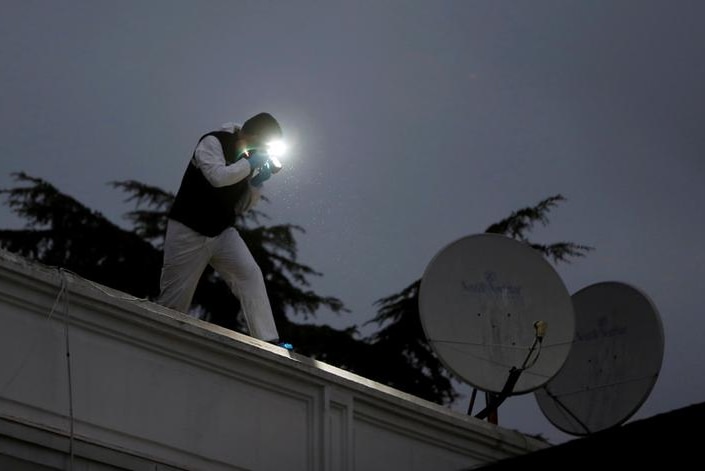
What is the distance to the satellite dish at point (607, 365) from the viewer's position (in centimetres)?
1237

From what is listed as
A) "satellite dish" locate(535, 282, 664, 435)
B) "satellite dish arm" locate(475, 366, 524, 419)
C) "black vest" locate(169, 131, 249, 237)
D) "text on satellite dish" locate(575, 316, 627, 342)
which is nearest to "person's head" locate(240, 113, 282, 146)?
"black vest" locate(169, 131, 249, 237)

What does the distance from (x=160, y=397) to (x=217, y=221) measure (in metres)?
2.12

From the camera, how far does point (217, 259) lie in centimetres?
1003

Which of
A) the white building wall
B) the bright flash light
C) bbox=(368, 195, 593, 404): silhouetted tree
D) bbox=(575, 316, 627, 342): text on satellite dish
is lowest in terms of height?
the white building wall

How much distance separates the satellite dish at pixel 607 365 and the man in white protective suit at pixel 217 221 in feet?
11.8

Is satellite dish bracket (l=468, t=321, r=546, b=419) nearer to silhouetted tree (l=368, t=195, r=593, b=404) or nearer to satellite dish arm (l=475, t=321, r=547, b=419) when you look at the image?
satellite dish arm (l=475, t=321, r=547, b=419)

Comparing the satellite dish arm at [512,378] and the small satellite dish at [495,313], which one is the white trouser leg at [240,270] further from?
the satellite dish arm at [512,378]

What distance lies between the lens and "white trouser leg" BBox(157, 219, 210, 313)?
32.3ft

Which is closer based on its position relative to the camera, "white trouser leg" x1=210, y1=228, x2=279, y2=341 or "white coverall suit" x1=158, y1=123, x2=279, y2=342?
"white coverall suit" x1=158, y1=123, x2=279, y2=342

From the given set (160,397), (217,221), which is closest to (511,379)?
(217,221)

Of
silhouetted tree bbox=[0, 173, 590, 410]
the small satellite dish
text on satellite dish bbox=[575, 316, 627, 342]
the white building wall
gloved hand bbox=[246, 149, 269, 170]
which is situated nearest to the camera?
the white building wall

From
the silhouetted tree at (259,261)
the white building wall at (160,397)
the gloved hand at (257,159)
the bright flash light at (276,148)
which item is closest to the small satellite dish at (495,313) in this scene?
the white building wall at (160,397)

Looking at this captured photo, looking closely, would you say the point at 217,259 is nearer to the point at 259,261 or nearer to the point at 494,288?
the point at 494,288

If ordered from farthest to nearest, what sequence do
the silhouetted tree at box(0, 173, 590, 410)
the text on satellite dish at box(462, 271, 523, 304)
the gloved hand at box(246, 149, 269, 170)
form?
the silhouetted tree at box(0, 173, 590, 410)
the text on satellite dish at box(462, 271, 523, 304)
the gloved hand at box(246, 149, 269, 170)
